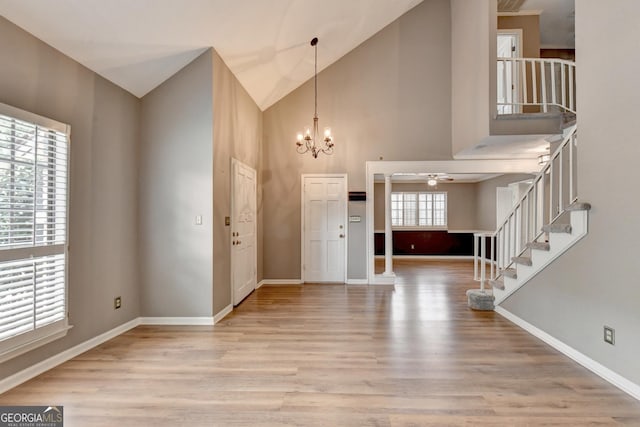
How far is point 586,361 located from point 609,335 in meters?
0.35

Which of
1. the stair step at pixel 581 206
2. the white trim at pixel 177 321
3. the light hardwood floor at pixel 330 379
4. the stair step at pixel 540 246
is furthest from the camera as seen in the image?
the white trim at pixel 177 321

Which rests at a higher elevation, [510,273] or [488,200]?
[488,200]

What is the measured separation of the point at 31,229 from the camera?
250cm

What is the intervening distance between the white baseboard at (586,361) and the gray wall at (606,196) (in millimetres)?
46

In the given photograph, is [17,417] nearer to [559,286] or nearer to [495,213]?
[559,286]

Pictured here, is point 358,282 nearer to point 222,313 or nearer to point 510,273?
point 510,273

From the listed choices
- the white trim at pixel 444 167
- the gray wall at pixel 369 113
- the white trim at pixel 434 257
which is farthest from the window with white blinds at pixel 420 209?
the gray wall at pixel 369 113

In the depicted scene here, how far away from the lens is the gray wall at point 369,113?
6016mm

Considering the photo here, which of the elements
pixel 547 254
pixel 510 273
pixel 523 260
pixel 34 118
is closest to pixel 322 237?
pixel 510 273

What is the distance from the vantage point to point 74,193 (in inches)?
117

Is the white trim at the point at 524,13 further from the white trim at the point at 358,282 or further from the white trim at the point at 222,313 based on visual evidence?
the white trim at the point at 222,313

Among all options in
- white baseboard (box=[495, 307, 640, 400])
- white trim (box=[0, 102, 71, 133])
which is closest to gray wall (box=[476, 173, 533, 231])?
white baseboard (box=[495, 307, 640, 400])

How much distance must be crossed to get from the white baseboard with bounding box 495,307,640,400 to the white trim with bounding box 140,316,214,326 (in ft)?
11.7

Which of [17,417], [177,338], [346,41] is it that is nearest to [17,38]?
[17,417]
